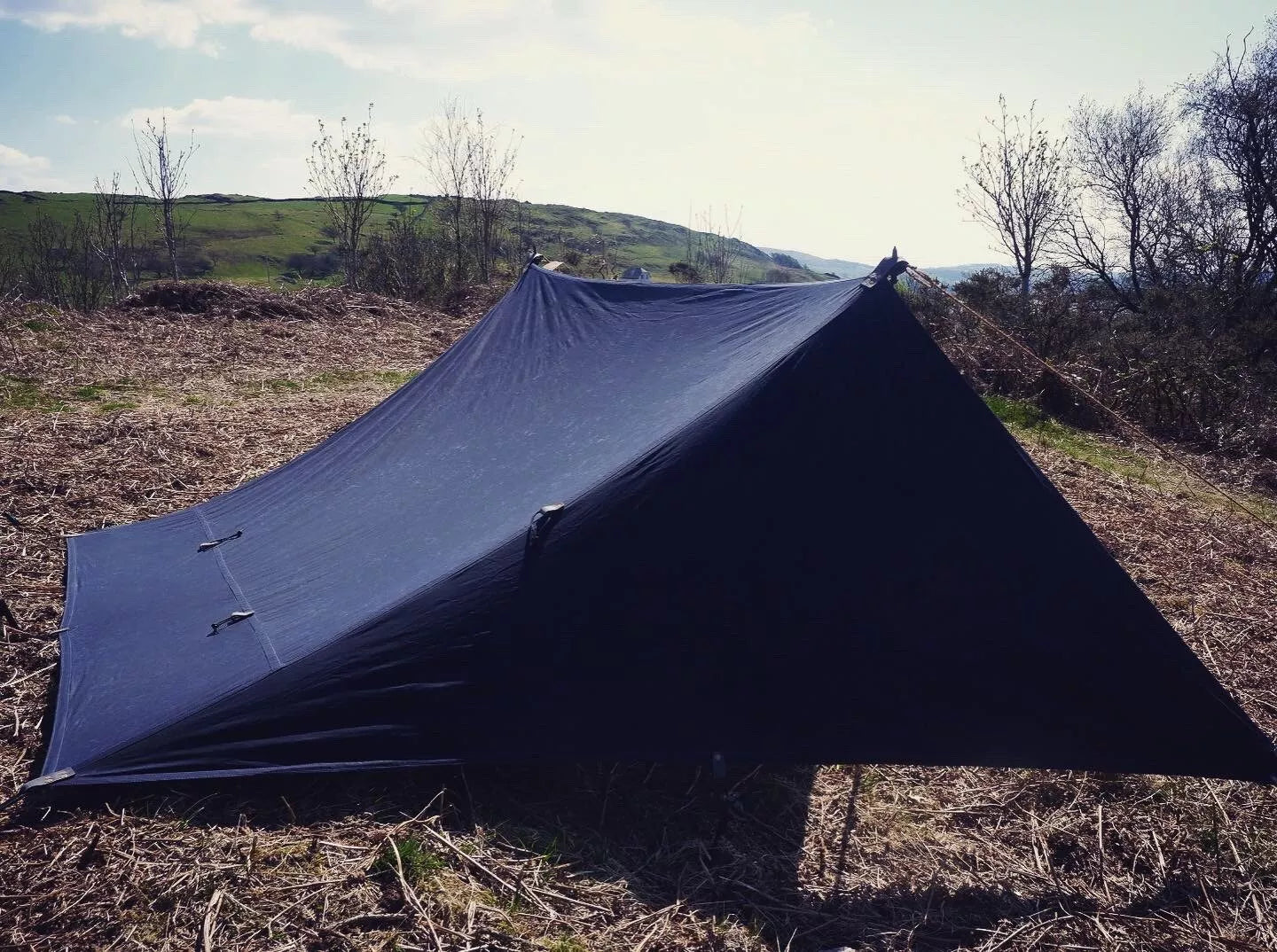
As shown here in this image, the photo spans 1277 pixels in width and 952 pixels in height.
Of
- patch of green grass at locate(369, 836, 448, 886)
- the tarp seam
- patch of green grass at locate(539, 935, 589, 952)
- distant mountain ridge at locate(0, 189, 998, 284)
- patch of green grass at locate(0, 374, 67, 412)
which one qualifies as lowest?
patch of green grass at locate(539, 935, 589, 952)

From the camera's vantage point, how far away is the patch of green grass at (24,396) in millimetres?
7664

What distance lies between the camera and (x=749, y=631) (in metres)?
2.96

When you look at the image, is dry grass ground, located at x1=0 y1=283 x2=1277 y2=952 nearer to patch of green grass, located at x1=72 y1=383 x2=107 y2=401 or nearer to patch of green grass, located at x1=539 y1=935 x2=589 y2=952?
patch of green grass, located at x1=539 y1=935 x2=589 y2=952

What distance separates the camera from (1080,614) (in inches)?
119

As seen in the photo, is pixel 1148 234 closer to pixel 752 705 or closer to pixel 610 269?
pixel 610 269

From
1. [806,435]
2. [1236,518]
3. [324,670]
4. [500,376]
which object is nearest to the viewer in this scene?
[324,670]

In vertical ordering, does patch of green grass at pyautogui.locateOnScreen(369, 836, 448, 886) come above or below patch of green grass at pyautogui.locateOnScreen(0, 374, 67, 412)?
below

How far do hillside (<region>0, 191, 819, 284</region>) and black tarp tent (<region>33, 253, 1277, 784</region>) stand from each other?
43.8m

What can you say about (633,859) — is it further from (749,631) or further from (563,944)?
(749,631)

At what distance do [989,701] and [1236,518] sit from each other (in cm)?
539

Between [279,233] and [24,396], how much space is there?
64.2 meters

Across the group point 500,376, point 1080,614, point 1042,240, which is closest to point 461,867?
point 1080,614

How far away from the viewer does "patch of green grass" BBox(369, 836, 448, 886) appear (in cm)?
248

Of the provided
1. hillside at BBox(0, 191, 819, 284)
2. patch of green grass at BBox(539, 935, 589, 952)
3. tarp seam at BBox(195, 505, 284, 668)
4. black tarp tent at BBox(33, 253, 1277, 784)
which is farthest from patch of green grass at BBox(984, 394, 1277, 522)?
hillside at BBox(0, 191, 819, 284)
